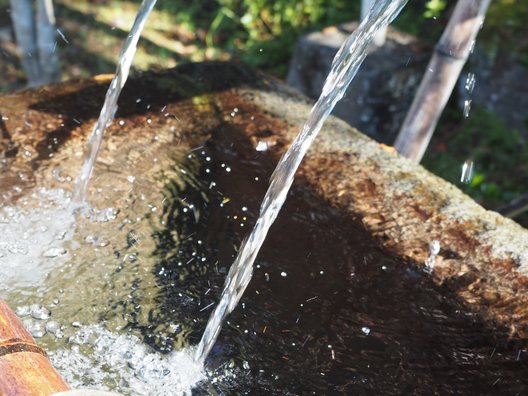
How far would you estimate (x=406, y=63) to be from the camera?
5.05 metres

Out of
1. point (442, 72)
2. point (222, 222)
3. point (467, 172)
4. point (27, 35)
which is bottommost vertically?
point (222, 222)

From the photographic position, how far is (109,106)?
295 cm

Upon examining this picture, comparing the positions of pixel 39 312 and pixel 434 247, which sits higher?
pixel 434 247

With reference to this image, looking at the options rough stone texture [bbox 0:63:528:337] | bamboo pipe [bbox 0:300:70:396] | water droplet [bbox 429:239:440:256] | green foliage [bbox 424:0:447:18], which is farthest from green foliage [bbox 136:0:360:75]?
bamboo pipe [bbox 0:300:70:396]

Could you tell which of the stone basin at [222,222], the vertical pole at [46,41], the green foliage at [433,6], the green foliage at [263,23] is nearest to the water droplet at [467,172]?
the green foliage at [433,6]

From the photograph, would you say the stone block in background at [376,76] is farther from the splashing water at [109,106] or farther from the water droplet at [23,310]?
the water droplet at [23,310]

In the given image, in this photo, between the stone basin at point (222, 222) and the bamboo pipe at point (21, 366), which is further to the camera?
the stone basin at point (222, 222)

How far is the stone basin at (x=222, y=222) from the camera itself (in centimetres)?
214

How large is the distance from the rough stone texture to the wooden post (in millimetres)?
708

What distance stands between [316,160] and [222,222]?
21.5 inches

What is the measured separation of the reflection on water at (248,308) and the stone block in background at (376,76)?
95.1 inches

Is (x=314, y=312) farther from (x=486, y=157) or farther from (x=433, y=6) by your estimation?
(x=486, y=157)

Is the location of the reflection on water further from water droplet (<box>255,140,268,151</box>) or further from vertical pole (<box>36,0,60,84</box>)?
vertical pole (<box>36,0,60,84</box>)

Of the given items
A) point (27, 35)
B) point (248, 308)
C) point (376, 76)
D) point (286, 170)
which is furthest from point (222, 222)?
point (27, 35)
